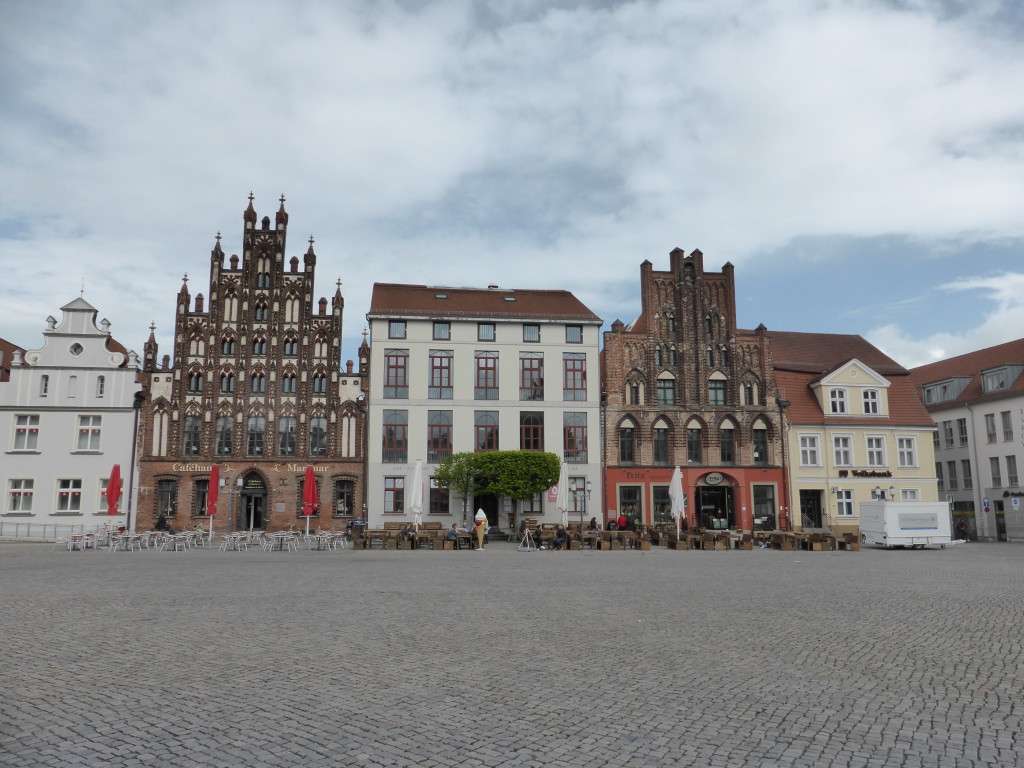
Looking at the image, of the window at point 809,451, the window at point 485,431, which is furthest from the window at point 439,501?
the window at point 809,451

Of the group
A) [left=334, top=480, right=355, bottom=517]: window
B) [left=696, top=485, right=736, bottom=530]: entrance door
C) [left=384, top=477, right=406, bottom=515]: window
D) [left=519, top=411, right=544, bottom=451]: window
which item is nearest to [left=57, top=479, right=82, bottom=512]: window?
[left=334, top=480, right=355, bottom=517]: window

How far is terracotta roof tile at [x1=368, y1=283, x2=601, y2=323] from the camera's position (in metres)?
44.7

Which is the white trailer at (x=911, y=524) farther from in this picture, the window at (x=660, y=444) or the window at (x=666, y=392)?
the window at (x=666, y=392)

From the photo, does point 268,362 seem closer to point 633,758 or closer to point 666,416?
point 666,416

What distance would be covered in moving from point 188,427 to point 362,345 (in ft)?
35.2

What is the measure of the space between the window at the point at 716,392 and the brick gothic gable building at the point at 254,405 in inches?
843

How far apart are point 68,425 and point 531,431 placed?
26.1 m

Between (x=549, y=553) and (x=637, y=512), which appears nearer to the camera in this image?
(x=549, y=553)

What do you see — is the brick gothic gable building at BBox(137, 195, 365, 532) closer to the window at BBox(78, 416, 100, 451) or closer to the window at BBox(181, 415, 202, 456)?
the window at BBox(181, 415, 202, 456)

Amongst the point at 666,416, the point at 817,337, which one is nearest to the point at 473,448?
the point at 666,416

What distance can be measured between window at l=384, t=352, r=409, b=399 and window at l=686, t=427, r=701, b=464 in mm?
17353

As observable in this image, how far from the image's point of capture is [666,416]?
152 feet

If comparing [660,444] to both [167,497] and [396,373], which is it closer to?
[396,373]

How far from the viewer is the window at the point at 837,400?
47.8m
